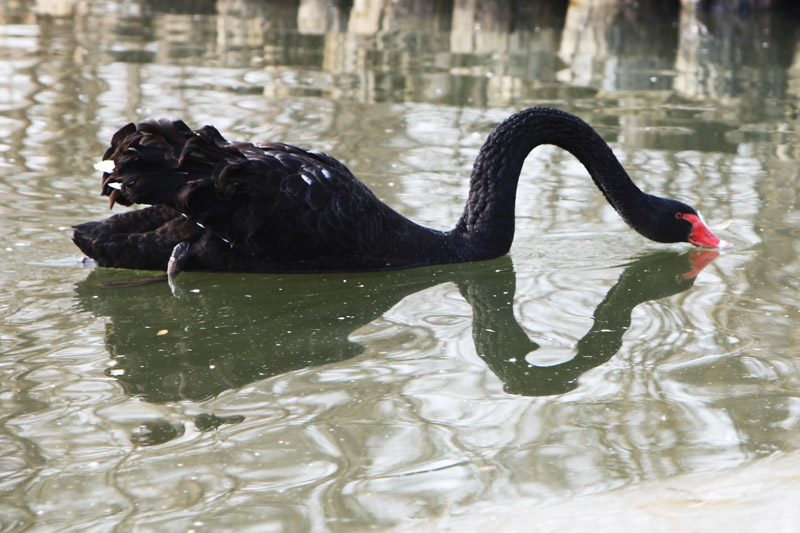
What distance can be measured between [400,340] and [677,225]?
1.83m

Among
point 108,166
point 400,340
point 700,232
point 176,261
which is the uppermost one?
point 108,166

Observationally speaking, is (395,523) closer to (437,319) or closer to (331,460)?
(331,460)

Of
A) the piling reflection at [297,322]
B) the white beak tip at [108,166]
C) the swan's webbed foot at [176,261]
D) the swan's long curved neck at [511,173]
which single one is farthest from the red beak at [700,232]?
the white beak tip at [108,166]

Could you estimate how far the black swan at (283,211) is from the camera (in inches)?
169

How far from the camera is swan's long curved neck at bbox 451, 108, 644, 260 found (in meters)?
4.84

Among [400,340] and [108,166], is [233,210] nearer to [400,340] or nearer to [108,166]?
[108,166]

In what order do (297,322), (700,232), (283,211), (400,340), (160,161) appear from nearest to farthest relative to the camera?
(400,340), (297,322), (160,161), (283,211), (700,232)

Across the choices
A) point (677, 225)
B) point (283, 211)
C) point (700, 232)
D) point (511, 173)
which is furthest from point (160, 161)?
point (700, 232)

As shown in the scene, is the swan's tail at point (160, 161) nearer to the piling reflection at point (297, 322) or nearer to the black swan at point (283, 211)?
the black swan at point (283, 211)

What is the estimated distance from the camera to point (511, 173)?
16.1ft

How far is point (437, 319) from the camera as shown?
4102mm

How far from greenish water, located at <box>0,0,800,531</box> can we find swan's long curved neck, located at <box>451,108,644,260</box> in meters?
0.17

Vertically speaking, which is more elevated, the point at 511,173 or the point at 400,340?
the point at 511,173

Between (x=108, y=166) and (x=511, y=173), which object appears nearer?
(x=108, y=166)
